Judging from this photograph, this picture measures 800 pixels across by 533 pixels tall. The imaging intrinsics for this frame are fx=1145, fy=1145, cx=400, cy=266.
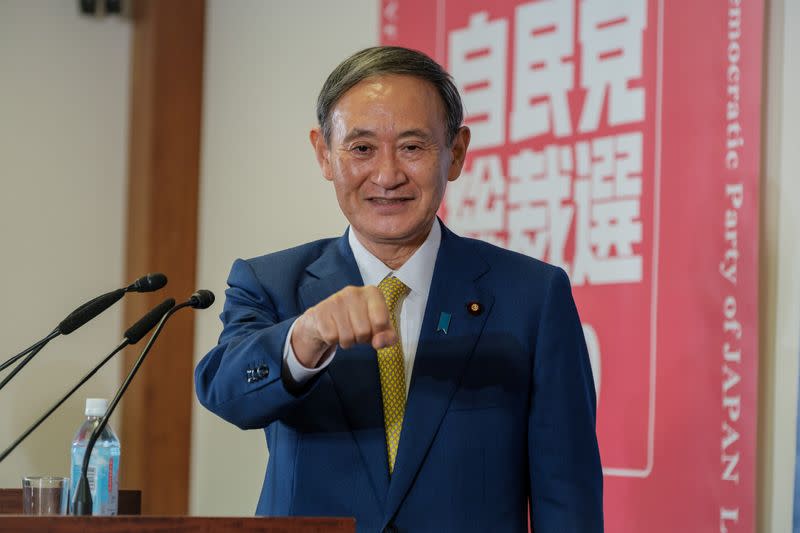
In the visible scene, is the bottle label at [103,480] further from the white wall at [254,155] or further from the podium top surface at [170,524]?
the white wall at [254,155]

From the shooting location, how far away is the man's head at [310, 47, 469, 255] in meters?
2.03

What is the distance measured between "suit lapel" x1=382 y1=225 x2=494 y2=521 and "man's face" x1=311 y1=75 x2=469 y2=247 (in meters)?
0.11

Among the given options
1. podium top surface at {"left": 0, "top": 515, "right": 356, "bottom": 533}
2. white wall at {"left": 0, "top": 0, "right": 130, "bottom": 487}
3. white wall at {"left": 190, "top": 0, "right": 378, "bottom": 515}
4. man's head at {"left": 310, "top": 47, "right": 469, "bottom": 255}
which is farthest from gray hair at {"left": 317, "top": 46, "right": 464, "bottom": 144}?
white wall at {"left": 0, "top": 0, "right": 130, "bottom": 487}

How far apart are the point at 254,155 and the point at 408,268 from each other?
2.81m

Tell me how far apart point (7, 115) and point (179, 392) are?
1.42 meters

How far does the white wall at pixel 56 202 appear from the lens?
16.1ft

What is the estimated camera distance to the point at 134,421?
4.93 metres

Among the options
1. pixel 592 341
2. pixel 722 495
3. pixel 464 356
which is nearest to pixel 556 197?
pixel 592 341

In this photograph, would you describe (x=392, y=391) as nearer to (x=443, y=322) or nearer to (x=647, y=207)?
(x=443, y=322)

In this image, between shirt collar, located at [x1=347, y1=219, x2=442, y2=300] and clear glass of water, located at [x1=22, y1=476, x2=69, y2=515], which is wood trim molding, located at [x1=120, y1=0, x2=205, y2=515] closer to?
shirt collar, located at [x1=347, y1=219, x2=442, y2=300]

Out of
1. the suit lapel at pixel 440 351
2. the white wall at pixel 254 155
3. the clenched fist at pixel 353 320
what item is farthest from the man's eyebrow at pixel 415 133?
the white wall at pixel 254 155

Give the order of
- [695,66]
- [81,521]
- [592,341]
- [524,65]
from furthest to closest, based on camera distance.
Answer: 1. [524,65]
2. [592,341]
3. [695,66]
4. [81,521]

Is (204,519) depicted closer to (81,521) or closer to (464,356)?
(81,521)

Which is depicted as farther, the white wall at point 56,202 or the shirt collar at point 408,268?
the white wall at point 56,202
